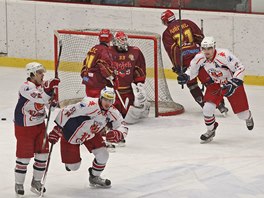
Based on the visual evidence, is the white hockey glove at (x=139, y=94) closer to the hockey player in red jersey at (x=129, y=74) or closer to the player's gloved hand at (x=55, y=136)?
the hockey player in red jersey at (x=129, y=74)

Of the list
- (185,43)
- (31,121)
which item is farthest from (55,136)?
(185,43)

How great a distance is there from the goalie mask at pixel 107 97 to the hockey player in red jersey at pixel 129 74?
2580mm

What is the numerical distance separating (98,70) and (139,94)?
2.18 ft

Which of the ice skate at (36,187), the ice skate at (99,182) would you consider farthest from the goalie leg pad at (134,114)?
the ice skate at (36,187)

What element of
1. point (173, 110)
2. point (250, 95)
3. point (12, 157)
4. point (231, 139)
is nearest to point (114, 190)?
point (12, 157)

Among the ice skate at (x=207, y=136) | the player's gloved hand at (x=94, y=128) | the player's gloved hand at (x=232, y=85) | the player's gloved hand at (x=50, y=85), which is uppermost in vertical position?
the player's gloved hand at (x=50, y=85)

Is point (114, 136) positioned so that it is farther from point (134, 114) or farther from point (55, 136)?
point (134, 114)

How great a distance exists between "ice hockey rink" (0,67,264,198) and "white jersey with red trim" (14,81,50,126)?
1.97 ft

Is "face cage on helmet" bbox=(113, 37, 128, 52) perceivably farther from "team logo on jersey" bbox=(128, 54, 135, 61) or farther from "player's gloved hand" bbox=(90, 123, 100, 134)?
"player's gloved hand" bbox=(90, 123, 100, 134)

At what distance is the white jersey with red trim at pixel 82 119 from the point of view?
7.82 m

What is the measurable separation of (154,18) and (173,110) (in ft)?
6.50

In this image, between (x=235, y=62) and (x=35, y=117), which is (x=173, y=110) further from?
(x=35, y=117)

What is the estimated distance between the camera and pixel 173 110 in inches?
437

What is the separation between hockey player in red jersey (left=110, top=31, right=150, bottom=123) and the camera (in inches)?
411
